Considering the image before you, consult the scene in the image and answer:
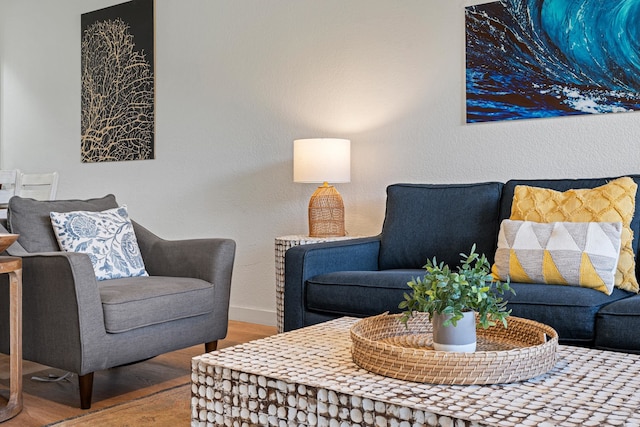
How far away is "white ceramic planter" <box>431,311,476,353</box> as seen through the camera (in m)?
1.58

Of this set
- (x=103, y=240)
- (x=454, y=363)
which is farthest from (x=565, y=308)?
(x=103, y=240)

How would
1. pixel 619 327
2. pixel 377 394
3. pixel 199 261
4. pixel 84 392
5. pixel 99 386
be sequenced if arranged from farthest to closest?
1. pixel 199 261
2. pixel 99 386
3. pixel 84 392
4. pixel 619 327
5. pixel 377 394

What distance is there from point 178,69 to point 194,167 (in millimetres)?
706

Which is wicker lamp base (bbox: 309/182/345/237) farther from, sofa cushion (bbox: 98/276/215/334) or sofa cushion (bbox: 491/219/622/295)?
sofa cushion (bbox: 491/219/622/295)

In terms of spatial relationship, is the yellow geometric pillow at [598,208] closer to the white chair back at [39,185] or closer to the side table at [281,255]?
the side table at [281,255]

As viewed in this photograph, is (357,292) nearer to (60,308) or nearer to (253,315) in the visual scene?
(60,308)

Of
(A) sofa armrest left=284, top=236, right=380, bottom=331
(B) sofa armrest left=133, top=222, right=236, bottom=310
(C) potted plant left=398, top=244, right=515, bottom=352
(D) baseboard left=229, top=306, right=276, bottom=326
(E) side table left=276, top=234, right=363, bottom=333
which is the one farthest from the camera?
(D) baseboard left=229, top=306, right=276, bottom=326

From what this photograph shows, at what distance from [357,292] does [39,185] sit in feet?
10.4

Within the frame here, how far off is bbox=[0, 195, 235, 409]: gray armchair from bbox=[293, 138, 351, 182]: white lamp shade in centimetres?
64

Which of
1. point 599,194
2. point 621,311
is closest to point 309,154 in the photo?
point 599,194

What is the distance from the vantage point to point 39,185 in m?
4.86

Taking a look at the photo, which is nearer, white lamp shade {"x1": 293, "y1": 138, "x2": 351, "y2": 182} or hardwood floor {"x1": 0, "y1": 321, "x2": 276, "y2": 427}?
hardwood floor {"x1": 0, "y1": 321, "x2": 276, "y2": 427}

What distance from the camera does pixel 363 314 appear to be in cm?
264

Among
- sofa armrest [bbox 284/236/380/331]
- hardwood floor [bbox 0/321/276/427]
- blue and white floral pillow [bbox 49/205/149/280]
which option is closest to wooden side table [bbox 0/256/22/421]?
hardwood floor [bbox 0/321/276/427]
